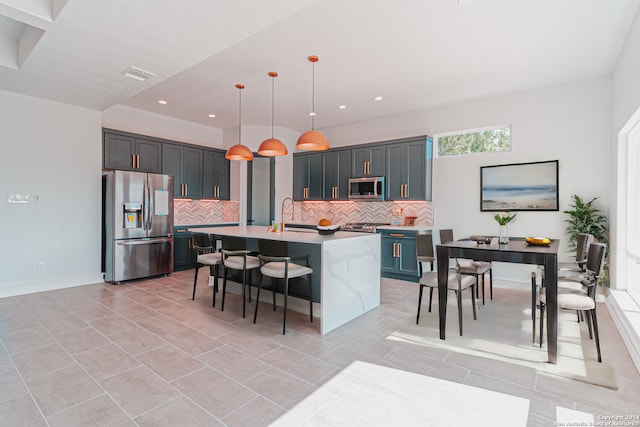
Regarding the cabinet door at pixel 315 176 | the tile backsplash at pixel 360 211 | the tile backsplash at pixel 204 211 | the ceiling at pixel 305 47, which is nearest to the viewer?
the ceiling at pixel 305 47

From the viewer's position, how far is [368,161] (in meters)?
6.29

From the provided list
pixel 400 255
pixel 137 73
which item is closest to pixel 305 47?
pixel 137 73

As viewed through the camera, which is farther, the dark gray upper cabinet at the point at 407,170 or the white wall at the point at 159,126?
the white wall at the point at 159,126

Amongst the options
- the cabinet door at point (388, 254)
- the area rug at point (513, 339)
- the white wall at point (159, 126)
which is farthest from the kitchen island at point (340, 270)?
the white wall at point (159, 126)

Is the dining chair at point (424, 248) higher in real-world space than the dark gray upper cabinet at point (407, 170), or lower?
lower

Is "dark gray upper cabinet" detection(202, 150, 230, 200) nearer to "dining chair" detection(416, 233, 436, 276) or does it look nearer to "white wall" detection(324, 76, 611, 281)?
"white wall" detection(324, 76, 611, 281)

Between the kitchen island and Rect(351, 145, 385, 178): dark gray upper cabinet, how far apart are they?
247 centimetres

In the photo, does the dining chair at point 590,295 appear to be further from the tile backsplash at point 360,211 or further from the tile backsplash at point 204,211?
the tile backsplash at point 204,211

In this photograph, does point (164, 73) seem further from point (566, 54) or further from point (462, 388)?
point (566, 54)

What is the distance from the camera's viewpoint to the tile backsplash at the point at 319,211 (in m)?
6.07

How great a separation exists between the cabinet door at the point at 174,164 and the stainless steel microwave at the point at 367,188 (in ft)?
11.0

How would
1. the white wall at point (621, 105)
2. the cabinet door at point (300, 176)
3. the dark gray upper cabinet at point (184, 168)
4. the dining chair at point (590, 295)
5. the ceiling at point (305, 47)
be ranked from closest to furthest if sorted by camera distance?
the dining chair at point (590, 295) < the ceiling at point (305, 47) < the white wall at point (621, 105) < the dark gray upper cabinet at point (184, 168) < the cabinet door at point (300, 176)

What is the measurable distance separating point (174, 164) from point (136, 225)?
5.01 ft

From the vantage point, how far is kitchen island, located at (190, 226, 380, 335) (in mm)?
3178
